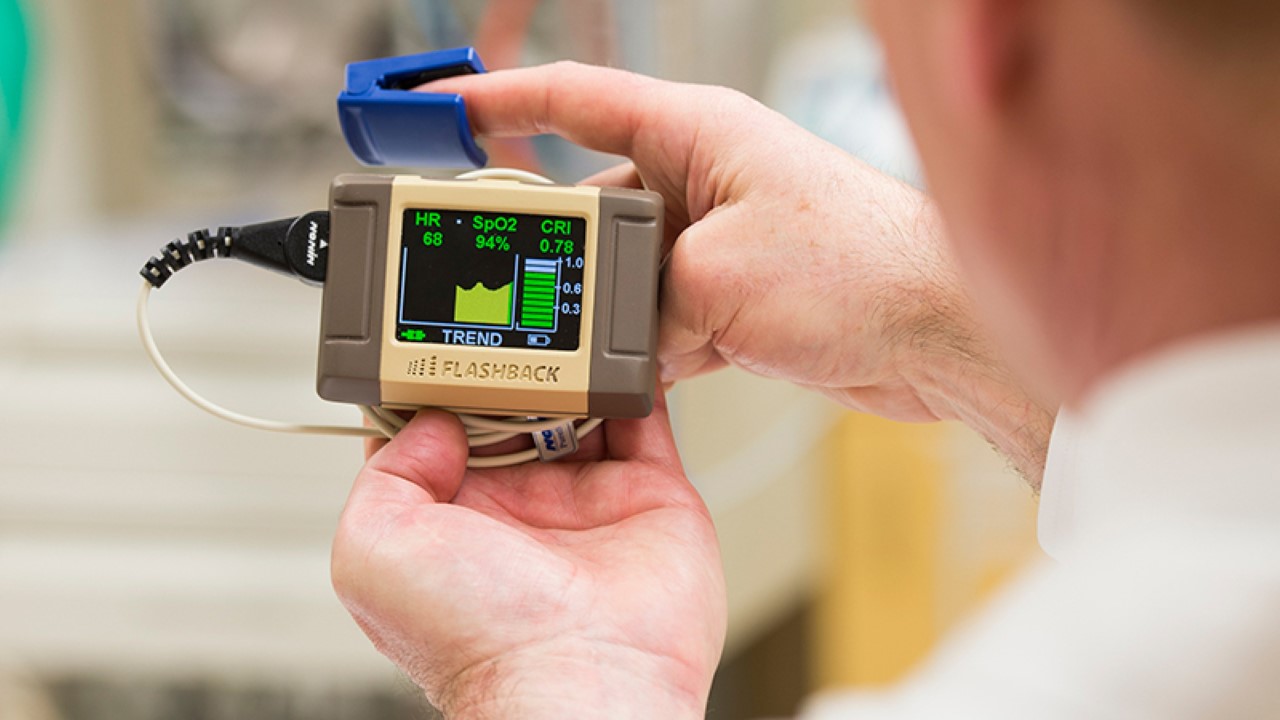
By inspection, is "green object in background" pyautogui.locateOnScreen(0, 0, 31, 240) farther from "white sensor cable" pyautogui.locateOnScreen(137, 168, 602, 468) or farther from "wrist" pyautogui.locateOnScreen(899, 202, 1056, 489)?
"wrist" pyautogui.locateOnScreen(899, 202, 1056, 489)

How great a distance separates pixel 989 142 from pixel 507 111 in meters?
0.46

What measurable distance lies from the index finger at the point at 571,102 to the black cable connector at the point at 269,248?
127mm

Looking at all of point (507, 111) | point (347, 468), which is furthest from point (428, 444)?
point (347, 468)

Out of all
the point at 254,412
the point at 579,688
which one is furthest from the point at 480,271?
the point at 254,412

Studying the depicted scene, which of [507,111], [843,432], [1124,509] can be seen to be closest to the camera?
[1124,509]

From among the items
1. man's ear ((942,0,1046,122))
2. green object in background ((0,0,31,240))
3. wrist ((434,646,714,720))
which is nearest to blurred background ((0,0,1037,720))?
green object in background ((0,0,31,240))

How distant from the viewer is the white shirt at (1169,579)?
283mm

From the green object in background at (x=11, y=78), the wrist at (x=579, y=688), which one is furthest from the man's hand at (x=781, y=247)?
the green object in background at (x=11, y=78)

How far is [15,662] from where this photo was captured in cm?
156

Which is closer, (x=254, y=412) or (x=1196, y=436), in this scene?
(x=1196, y=436)

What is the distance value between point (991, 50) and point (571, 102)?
0.46 m

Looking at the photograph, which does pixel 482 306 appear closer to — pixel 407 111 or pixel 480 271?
pixel 480 271

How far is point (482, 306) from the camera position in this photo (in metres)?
0.67

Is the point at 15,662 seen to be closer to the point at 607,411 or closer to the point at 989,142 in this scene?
the point at 607,411
